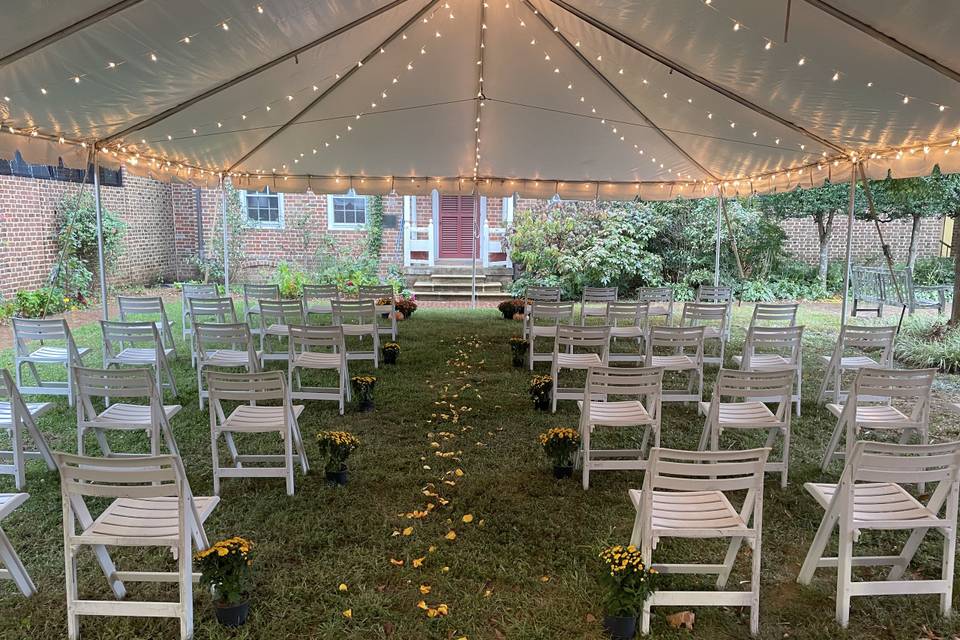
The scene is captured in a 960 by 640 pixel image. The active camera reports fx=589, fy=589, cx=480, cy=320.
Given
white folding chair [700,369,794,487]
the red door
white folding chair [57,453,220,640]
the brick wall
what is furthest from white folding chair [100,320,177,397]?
the red door

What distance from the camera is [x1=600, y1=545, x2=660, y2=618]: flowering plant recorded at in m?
2.77

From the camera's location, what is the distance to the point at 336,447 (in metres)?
4.28

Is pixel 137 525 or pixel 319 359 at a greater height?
pixel 319 359

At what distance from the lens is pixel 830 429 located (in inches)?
228

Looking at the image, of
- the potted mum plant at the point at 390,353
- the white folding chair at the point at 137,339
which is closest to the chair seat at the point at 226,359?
the white folding chair at the point at 137,339

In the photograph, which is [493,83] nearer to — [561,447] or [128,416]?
[561,447]

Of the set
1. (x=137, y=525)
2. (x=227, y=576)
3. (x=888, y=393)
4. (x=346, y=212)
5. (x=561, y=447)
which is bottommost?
(x=227, y=576)

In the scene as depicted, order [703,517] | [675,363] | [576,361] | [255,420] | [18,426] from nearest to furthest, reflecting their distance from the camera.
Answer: [703,517]
[18,426]
[255,420]
[675,363]
[576,361]

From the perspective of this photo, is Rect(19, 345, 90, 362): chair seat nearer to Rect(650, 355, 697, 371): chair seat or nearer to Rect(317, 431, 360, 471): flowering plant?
Rect(317, 431, 360, 471): flowering plant

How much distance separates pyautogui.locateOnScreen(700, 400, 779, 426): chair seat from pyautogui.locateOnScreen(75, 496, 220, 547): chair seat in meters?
3.62

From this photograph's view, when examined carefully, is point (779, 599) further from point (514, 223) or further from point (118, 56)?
point (514, 223)

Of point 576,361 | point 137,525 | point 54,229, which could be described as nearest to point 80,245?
point 54,229

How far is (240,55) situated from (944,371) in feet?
31.2

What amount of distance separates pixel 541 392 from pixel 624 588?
3345mm
